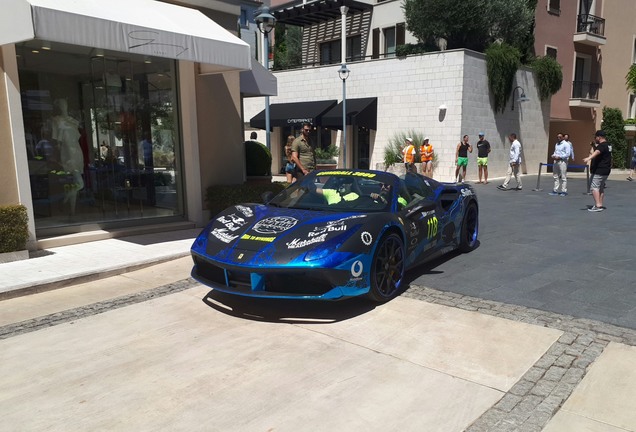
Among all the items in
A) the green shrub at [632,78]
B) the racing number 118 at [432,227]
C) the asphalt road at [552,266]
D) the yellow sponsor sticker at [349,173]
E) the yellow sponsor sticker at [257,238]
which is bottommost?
the asphalt road at [552,266]

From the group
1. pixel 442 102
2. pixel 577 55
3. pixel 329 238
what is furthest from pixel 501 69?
pixel 329 238

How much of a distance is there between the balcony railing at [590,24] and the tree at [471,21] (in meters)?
6.30

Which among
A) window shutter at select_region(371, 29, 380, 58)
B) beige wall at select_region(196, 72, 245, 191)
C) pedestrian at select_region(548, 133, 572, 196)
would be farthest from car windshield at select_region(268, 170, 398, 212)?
window shutter at select_region(371, 29, 380, 58)

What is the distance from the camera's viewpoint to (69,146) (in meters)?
8.43

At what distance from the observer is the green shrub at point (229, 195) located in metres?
9.21

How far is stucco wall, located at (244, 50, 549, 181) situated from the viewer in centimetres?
1900

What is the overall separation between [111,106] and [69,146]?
108 centimetres

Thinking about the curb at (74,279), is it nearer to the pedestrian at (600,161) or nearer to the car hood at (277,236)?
the car hood at (277,236)

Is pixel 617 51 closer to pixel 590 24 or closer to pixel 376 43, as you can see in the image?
pixel 590 24

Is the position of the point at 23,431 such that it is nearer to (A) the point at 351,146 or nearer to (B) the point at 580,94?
(A) the point at 351,146

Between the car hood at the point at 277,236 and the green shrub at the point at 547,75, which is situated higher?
the green shrub at the point at 547,75

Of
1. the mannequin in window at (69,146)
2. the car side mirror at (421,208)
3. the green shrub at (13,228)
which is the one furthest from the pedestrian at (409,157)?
the green shrub at (13,228)

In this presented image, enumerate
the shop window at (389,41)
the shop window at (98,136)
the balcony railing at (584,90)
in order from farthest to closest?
1. the balcony railing at (584,90)
2. the shop window at (389,41)
3. the shop window at (98,136)

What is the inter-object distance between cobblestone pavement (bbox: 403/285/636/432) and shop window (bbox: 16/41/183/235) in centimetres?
593
